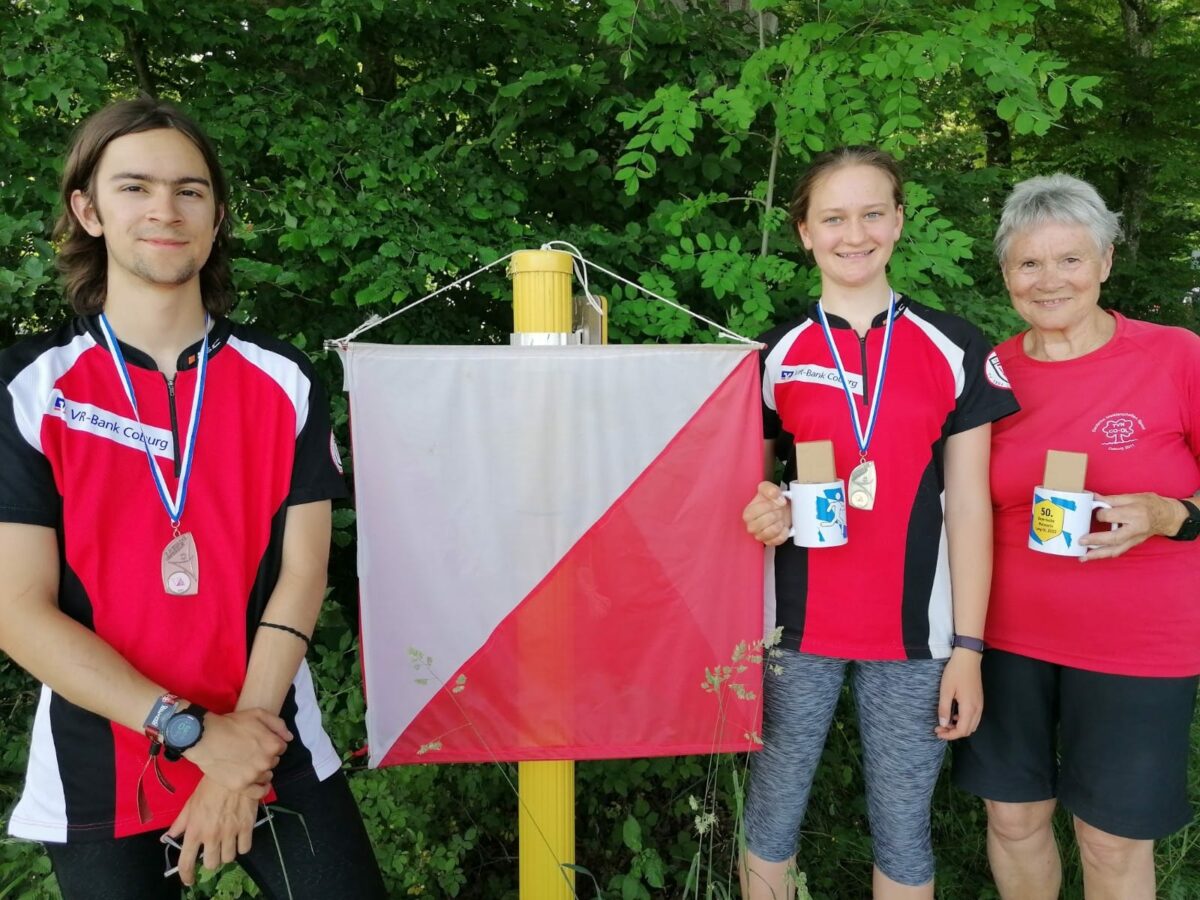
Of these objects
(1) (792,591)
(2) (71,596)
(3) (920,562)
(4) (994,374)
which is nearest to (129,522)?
(2) (71,596)

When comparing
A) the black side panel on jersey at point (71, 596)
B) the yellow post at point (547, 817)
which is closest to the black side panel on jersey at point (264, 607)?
the black side panel on jersey at point (71, 596)

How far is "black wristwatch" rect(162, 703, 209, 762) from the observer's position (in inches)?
61.0

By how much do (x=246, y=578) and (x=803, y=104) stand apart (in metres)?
2.29

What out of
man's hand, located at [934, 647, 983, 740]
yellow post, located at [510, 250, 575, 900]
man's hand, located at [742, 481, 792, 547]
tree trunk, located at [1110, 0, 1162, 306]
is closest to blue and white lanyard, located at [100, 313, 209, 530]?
yellow post, located at [510, 250, 575, 900]

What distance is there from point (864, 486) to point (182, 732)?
1554mm

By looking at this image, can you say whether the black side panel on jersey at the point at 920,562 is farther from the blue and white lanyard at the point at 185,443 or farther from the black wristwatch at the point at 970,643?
the blue and white lanyard at the point at 185,443

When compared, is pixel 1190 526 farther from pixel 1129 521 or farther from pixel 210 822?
pixel 210 822

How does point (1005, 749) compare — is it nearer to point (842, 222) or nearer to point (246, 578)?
point (842, 222)

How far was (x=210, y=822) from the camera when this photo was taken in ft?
5.34

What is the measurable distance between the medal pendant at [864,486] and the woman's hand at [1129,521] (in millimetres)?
484

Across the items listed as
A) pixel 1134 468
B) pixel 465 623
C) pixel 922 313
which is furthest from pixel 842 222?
pixel 465 623

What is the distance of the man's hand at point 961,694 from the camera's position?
210 cm

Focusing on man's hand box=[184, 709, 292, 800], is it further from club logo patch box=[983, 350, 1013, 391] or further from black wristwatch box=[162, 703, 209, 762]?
club logo patch box=[983, 350, 1013, 391]

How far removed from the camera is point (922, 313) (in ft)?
7.12
